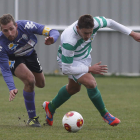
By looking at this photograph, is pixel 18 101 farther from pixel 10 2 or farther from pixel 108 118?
pixel 10 2

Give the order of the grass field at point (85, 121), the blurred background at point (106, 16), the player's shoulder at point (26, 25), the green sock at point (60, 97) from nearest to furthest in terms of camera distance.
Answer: the grass field at point (85, 121), the player's shoulder at point (26, 25), the green sock at point (60, 97), the blurred background at point (106, 16)

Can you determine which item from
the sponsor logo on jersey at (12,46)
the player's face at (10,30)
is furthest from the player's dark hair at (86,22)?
the sponsor logo on jersey at (12,46)

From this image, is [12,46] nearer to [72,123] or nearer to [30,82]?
[30,82]

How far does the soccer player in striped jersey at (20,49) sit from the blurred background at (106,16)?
10.3 m

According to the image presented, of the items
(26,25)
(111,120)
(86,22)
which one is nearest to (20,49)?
(26,25)

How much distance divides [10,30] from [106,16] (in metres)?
10.9

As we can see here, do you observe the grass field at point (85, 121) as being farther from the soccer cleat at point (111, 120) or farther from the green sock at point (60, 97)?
the green sock at point (60, 97)

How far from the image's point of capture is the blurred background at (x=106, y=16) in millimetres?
15695

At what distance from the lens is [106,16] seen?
51.6 feet

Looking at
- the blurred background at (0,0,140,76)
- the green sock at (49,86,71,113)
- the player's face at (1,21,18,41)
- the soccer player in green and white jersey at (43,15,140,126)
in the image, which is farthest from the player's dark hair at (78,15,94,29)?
the blurred background at (0,0,140,76)

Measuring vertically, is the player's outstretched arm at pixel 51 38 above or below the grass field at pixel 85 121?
above

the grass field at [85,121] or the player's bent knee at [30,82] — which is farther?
the player's bent knee at [30,82]

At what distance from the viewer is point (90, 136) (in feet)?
14.9

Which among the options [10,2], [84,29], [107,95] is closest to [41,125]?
[84,29]
